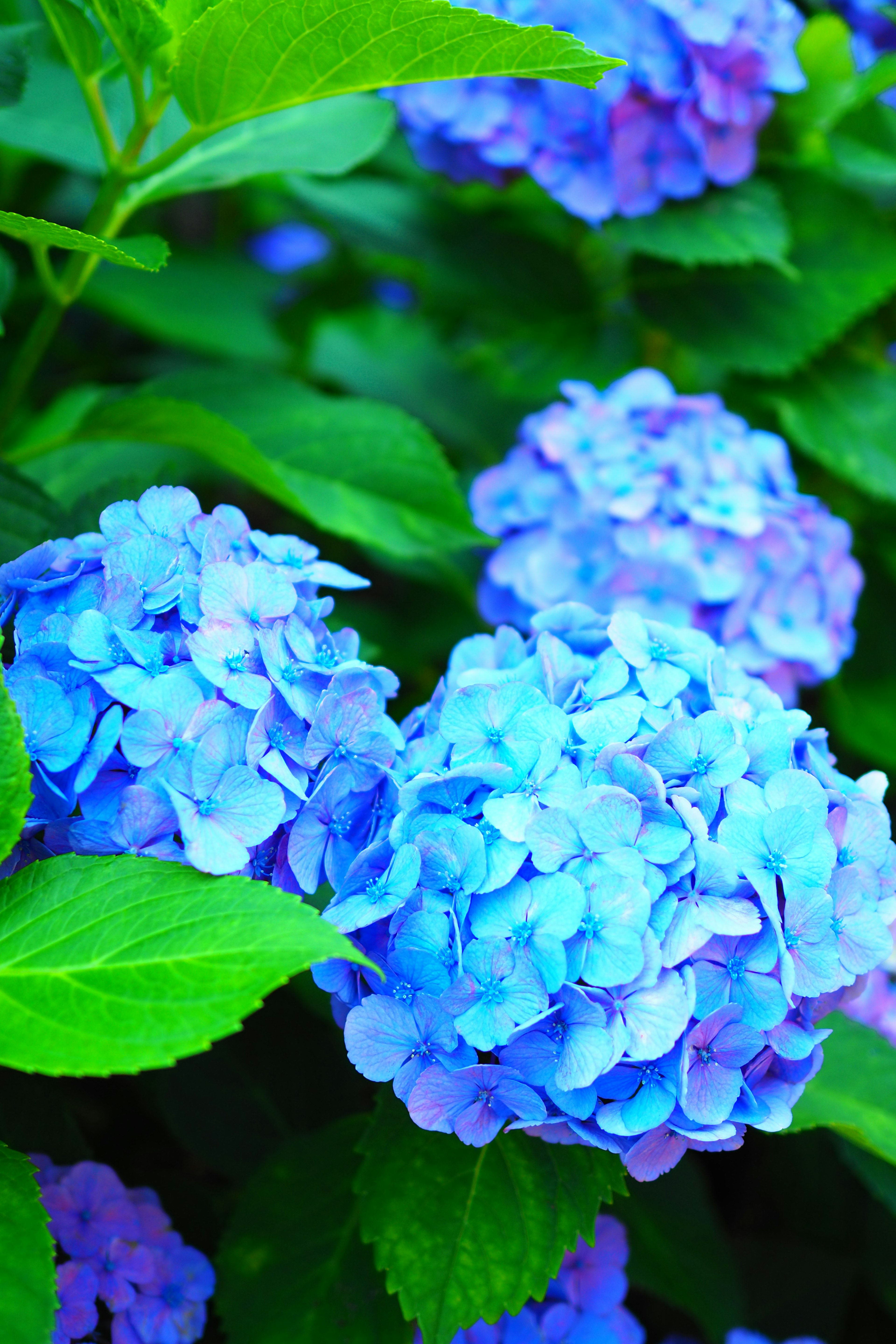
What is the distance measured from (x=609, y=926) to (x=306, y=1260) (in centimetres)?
50

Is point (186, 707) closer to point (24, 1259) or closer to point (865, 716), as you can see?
point (24, 1259)

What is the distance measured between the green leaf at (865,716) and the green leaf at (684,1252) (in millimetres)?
601

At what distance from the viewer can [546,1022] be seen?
26.7 inches

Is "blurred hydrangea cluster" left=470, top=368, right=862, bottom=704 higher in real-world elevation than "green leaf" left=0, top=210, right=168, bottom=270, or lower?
lower

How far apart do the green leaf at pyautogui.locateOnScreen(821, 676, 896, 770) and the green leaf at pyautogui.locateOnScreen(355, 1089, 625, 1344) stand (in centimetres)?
90

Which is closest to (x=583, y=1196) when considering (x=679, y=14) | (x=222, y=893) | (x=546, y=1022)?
(x=546, y=1022)

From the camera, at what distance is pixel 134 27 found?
88 centimetres

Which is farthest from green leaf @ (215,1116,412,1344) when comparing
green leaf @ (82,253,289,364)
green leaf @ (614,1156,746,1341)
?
green leaf @ (82,253,289,364)

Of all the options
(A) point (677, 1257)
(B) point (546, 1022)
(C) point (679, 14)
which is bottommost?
(A) point (677, 1257)

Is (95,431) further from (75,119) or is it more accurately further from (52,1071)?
(52,1071)

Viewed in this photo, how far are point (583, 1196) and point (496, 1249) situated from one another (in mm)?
68

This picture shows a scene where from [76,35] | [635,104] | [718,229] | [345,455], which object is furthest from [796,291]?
[76,35]

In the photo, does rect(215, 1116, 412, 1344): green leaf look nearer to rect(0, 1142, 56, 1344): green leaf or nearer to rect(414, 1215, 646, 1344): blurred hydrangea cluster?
rect(414, 1215, 646, 1344): blurred hydrangea cluster

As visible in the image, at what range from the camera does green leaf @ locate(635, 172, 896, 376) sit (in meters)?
1.47
